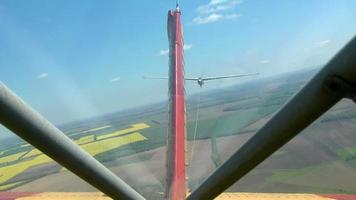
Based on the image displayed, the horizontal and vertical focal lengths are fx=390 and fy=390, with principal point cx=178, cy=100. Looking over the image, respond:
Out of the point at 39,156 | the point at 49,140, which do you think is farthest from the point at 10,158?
the point at 49,140

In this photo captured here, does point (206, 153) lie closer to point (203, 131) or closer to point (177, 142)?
point (203, 131)

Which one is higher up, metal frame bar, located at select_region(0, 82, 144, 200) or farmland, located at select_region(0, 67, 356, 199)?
farmland, located at select_region(0, 67, 356, 199)

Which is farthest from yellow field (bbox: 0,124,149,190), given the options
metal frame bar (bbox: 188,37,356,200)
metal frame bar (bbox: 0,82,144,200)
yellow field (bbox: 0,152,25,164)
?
metal frame bar (bbox: 188,37,356,200)

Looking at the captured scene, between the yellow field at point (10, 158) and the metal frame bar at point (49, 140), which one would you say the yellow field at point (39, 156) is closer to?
the yellow field at point (10, 158)

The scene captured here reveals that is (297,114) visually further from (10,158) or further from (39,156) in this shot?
(39,156)

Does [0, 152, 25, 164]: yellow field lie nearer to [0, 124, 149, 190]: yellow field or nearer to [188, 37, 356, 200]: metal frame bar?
[0, 124, 149, 190]: yellow field

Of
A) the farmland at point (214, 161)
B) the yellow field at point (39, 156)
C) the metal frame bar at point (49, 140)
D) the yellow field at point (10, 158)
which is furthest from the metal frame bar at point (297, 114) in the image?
the yellow field at point (10, 158)

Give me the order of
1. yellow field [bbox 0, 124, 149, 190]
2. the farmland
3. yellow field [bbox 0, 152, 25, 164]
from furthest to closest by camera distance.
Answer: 1. yellow field [bbox 0, 152, 25, 164]
2. yellow field [bbox 0, 124, 149, 190]
3. the farmland
